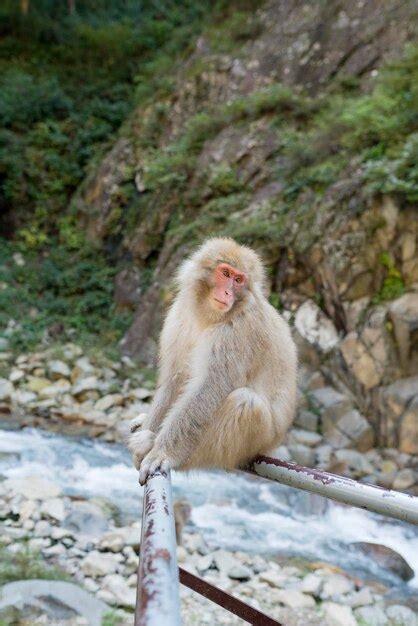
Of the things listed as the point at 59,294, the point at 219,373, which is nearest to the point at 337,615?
the point at 219,373

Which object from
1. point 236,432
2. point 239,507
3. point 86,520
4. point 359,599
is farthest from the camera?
point 239,507

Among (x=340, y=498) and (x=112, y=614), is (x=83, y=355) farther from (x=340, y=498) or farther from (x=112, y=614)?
(x=340, y=498)

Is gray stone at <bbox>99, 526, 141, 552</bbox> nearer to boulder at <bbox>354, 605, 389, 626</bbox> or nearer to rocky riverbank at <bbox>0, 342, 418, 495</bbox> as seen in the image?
boulder at <bbox>354, 605, 389, 626</bbox>

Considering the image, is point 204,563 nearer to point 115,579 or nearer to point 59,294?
point 115,579

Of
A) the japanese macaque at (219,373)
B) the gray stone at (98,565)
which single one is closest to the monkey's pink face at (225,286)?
the japanese macaque at (219,373)

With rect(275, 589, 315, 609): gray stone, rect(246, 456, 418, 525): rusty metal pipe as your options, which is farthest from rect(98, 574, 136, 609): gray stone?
rect(246, 456, 418, 525): rusty metal pipe

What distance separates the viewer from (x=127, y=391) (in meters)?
8.40

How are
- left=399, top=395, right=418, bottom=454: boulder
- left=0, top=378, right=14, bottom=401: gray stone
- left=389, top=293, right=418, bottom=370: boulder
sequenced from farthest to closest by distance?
left=0, top=378, right=14, bottom=401: gray stone → left=389, top=293, right=418, bottom=370: boulder → left=399, top=395, right=418, bottom=454: boulder

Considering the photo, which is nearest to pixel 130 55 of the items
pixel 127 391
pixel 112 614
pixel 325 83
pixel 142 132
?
pixel 142 132

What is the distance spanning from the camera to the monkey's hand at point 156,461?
183 centimetres

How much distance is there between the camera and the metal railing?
0.70 meters

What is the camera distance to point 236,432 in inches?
83.6

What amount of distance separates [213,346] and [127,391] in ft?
20.8

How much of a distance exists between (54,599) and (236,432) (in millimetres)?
2219
